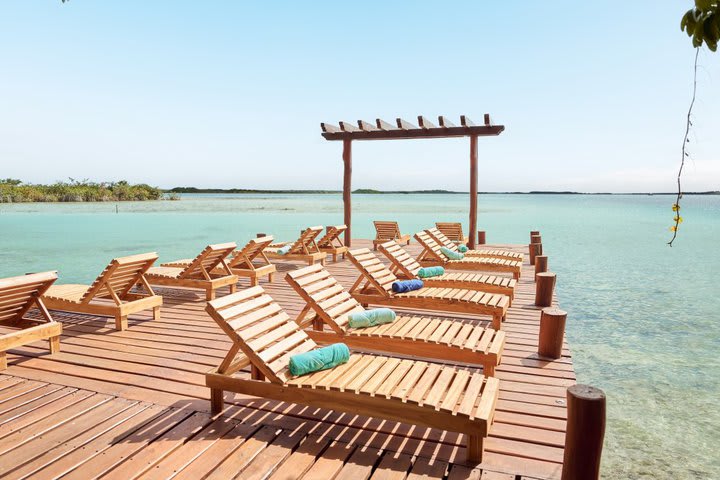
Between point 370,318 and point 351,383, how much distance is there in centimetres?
156

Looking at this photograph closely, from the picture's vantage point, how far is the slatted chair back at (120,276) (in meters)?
5.91

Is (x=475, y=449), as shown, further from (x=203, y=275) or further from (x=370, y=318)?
(x=203, y=275)

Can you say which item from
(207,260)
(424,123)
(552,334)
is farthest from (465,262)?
(207,260)

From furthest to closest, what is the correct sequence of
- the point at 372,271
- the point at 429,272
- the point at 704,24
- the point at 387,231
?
the point at 387,231, the point at 429,272, the point at 372,271, the point at 704,24

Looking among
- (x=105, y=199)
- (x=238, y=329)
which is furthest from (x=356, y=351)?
(x=105, y=199)

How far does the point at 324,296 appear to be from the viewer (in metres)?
5.19

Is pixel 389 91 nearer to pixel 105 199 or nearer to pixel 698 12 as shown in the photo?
pixel 698 12

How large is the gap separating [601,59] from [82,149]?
39156mm

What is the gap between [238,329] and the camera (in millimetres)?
3725

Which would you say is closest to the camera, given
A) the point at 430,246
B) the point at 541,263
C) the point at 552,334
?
the point at 552,334

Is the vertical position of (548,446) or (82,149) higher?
(82,149)

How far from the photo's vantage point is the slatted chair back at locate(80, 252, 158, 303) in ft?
19.4

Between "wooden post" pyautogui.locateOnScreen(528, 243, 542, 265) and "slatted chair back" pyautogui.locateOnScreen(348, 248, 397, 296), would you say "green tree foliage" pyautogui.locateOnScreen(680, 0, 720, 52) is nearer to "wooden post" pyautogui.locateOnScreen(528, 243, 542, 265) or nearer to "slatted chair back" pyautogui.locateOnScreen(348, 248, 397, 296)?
"slatted chair back" pyautogui.locateOnScreen(348, 248, 397, 296)

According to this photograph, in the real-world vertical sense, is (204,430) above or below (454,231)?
below
